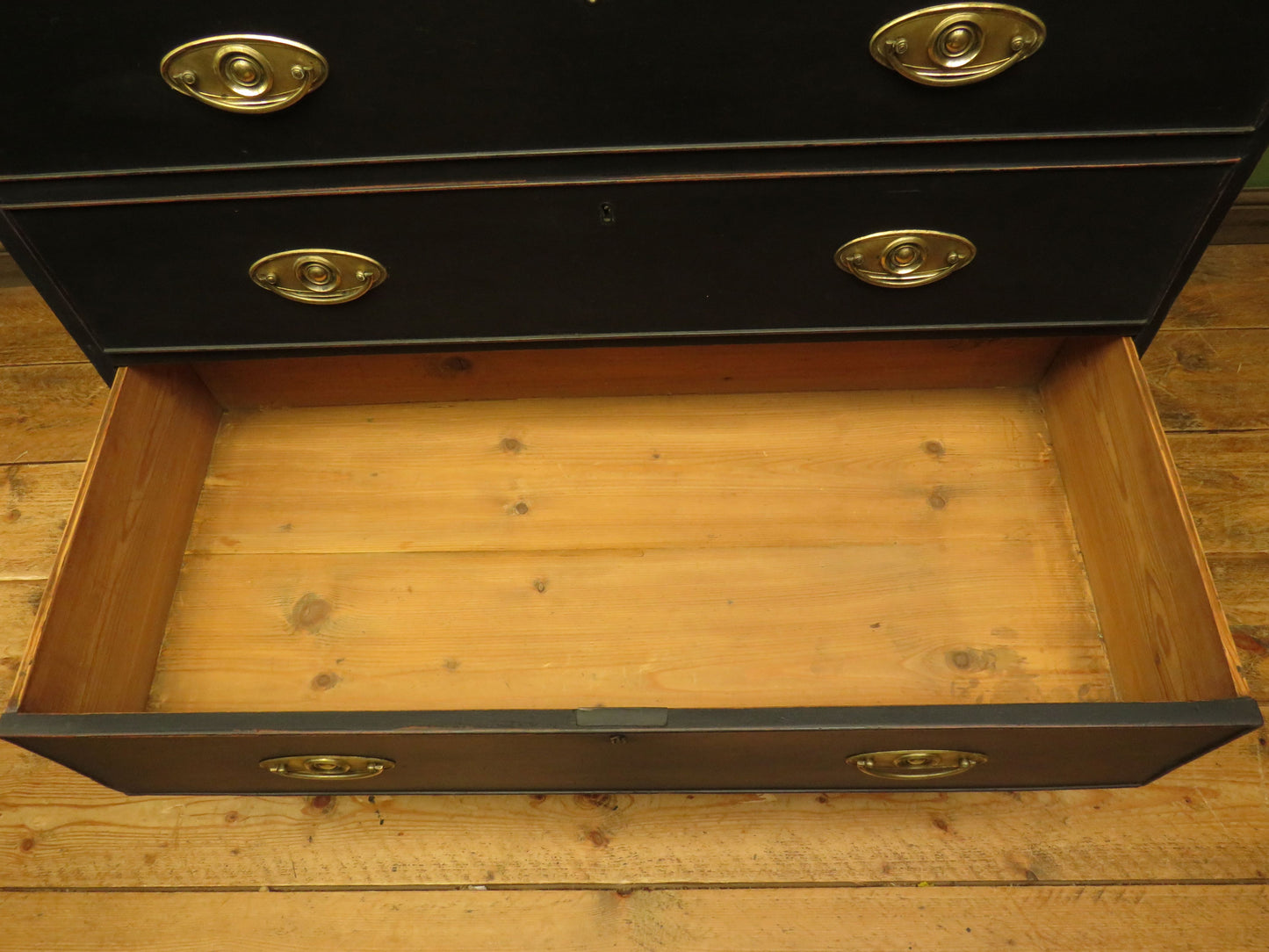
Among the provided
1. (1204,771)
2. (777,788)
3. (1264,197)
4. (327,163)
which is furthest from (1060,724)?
(1264,197)

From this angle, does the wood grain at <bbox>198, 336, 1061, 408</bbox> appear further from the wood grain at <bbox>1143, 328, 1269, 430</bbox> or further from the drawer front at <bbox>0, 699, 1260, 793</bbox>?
the drawer front at <bbox>0, 699, 1260, 793</bbox>

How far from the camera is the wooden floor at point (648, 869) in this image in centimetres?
90

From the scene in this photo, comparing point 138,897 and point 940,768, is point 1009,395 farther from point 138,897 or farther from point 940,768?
point 138,897

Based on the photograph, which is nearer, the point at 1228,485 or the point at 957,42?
the point at 957,42

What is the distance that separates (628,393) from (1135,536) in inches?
21.9

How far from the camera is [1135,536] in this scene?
2.91 feet

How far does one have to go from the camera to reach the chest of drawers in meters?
0.72

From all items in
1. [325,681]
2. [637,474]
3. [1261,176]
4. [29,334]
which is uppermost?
[1261,176]

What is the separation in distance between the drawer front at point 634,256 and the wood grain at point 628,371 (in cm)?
10

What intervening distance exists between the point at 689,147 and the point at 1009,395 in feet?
1.76

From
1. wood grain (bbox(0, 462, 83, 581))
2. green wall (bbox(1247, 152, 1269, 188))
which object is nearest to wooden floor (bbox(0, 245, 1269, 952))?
wood grain (bbox(0, 462, 83, 581))

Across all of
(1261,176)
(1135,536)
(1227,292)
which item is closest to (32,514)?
(1135,536)

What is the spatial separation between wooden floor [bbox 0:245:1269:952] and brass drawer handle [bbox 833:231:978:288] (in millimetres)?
528

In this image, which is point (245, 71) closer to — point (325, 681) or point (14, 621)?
point (325, 681)
